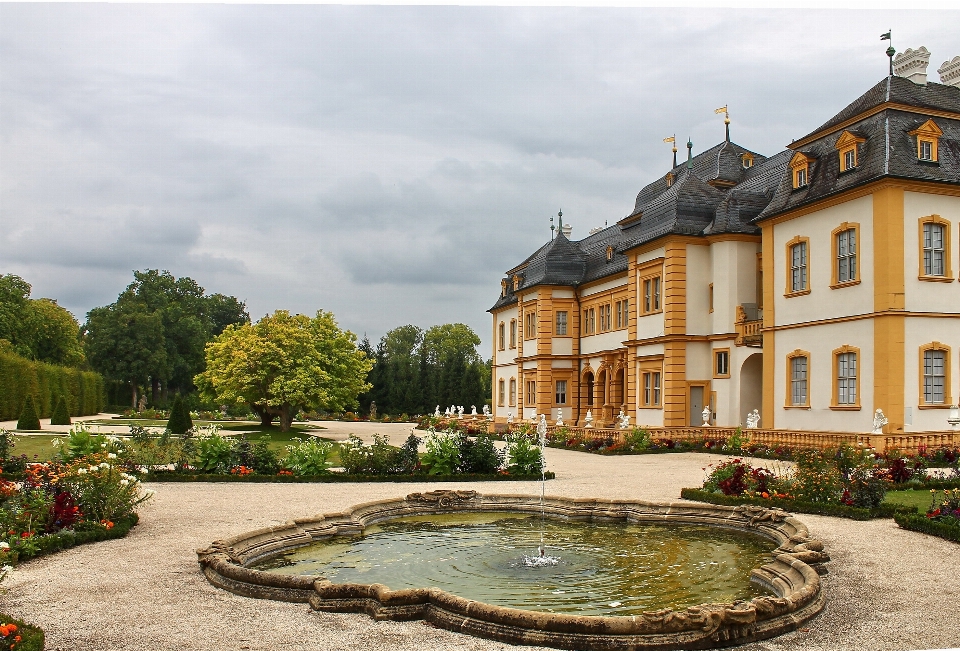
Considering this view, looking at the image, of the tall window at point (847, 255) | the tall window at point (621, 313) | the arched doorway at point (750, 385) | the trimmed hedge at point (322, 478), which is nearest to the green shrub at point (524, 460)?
the trimmed hedge at point (322, 478)

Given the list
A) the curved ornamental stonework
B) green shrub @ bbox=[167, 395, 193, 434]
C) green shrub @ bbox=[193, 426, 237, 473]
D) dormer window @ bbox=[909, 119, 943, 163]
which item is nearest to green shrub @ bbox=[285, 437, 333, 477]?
green shrub @ bbox=[193, 426, 237, 473]

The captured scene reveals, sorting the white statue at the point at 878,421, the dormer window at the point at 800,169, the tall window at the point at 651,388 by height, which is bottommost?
the white statue at the point at 878,421

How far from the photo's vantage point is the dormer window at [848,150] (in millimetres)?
22953

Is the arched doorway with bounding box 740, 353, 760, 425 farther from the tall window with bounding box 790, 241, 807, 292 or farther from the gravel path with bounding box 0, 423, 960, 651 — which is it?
the gravel path with bounding box 0, 423, 960, 651

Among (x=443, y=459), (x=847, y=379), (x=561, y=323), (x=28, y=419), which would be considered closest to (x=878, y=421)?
(x=847, y=379)

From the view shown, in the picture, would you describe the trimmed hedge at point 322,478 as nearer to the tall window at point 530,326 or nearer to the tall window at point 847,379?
the tall window at point 847,379

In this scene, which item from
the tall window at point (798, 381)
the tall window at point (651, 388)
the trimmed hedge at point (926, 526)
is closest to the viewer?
the trimmed hedge at point (926, 526)

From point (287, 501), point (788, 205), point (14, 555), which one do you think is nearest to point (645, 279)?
point (788, 205)

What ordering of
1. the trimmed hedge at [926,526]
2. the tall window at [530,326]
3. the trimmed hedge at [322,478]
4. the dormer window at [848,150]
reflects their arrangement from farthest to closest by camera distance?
the tall window at [530,326] < the dormer window at [848,150] < the trimmed hedge at [322,478] < the trimmed hedge at [926,526]

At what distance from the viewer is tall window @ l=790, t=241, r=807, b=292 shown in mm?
24641

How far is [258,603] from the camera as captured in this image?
24.9 feet

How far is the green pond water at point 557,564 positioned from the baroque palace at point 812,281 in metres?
12.8

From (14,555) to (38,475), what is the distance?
11.6ft

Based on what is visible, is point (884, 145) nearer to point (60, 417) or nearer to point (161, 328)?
point (60, 417)
